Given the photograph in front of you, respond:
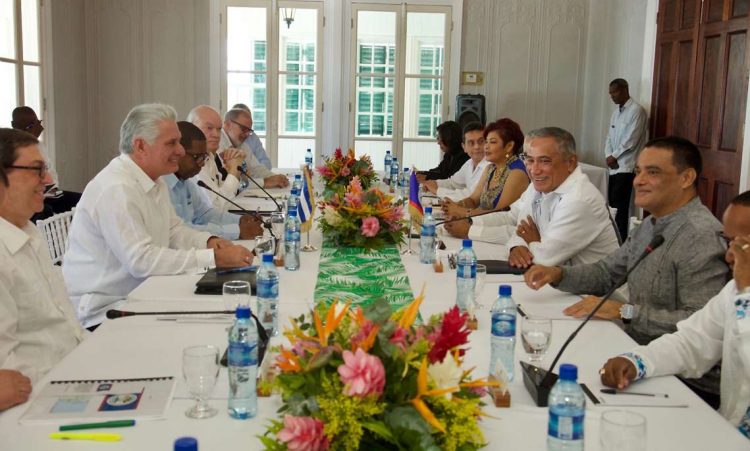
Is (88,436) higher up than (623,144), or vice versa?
(623,144)

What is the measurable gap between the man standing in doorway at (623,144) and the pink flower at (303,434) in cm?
694

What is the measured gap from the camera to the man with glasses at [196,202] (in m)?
4.30

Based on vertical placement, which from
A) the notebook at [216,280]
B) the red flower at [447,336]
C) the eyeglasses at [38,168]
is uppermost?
the eyeglasses at [38,168]

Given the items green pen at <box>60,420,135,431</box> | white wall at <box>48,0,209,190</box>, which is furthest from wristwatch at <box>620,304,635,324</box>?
white wall at <box>48,0,209,190</box>

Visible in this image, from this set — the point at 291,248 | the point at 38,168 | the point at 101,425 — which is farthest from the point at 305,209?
the point at 101,425

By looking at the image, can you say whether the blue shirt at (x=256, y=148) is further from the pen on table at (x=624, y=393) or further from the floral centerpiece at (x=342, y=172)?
the pen on table at (x=624, y=393)

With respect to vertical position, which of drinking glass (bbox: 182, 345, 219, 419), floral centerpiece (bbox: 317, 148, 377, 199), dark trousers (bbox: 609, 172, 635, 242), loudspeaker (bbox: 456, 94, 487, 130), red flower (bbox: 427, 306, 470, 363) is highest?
loudspeaker (bbox: 456, 94, 487, 130)

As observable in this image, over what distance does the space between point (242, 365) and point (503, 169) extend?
3878 mm

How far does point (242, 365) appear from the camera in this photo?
5.92ft

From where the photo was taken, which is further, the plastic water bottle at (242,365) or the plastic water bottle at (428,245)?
the plastic water bottle at (428,245)

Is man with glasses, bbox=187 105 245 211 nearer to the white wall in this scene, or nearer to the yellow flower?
the white wall

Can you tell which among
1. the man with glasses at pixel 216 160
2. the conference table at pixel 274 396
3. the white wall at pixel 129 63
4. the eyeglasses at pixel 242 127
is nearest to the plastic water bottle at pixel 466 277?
the conference table at pixel 274 396

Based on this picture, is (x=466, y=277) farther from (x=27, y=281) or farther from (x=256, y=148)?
(x=256, y=148)

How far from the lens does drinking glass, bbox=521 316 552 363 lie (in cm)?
214
